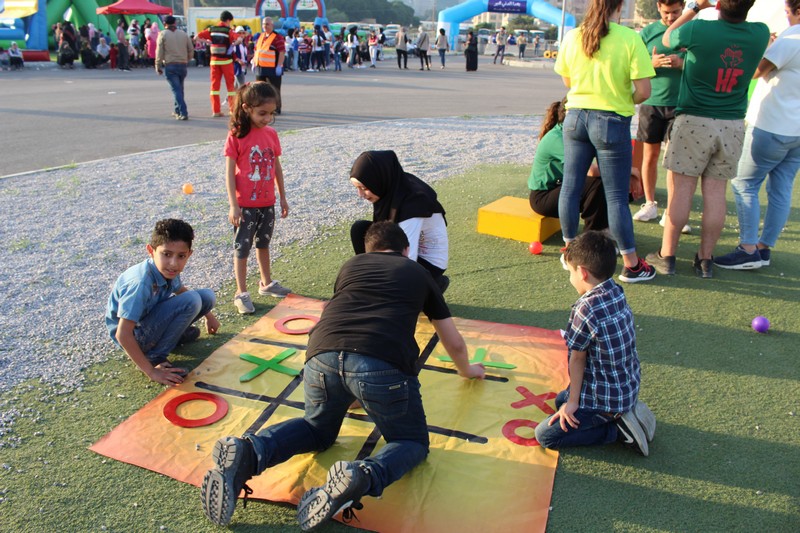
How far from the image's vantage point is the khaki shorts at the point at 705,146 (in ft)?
15.4

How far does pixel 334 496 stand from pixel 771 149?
13.9 feet

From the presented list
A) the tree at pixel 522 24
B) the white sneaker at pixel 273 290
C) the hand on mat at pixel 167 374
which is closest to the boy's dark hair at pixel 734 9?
the white sneaker at pixel 273 290

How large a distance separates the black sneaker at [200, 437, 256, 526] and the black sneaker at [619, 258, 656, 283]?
3310 millimetres

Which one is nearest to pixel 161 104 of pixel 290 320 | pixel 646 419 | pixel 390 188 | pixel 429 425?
pixel 290 320

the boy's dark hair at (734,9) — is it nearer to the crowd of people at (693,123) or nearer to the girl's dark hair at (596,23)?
the crowd of people at (693,123)

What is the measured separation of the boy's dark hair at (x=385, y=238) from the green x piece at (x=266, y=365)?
40.0 inches

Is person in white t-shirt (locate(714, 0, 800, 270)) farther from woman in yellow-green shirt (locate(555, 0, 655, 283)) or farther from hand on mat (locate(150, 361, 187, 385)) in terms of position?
hand on mat (locate(150, 361, 187, 385))

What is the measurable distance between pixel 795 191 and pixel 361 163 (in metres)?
6.10

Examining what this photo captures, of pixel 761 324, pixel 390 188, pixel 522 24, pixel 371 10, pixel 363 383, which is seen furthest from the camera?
pixel 371 10

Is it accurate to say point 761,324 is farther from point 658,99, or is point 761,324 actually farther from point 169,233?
point 169,233

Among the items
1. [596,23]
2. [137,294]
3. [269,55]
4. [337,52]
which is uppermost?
[337,52]

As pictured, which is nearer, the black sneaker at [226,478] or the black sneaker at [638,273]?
the black sneaker at [226,478]

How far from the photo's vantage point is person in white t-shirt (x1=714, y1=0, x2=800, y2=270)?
4730 mm

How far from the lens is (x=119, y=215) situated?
251 inches
